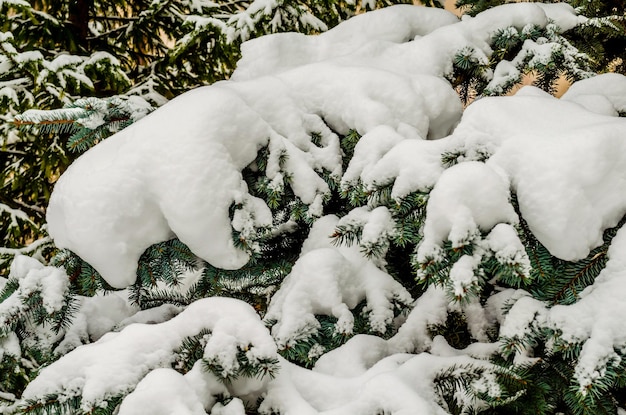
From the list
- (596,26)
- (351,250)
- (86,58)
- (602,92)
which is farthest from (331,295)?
(86,58)

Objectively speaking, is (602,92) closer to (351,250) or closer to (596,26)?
(596,26)

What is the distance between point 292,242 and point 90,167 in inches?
30.1

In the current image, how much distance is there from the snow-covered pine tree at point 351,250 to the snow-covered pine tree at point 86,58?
1.40 metres

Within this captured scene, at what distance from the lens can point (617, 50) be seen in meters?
2.70

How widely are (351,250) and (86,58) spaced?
10.8 feet

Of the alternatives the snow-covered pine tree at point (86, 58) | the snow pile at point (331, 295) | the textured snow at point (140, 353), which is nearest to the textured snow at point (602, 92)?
the snow pile at point (331, 295)

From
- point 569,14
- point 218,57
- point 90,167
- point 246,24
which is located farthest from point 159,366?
point 218,57

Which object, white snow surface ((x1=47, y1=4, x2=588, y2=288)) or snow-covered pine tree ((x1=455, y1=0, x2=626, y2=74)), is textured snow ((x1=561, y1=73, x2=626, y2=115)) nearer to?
snow-covered pine tree ((x1=455, y1=0, x2=626, y2=74))

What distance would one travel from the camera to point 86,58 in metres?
3.94

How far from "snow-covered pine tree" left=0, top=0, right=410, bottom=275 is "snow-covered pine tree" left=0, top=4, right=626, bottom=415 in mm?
1402

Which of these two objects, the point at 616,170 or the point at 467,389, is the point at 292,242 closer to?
the point at 467,389

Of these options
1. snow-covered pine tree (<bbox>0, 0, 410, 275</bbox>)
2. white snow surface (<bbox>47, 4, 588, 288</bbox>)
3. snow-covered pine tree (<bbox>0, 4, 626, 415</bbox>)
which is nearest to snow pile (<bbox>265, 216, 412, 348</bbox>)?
snow-covered pine tree (<bbox>0, 4, 626, 415</bbox>)

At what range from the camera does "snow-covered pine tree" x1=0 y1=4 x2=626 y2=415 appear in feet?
3.83

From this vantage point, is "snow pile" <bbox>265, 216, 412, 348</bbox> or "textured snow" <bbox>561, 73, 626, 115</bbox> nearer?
"snow pile" <bbox>265, 216, 412, 348</bbox>
